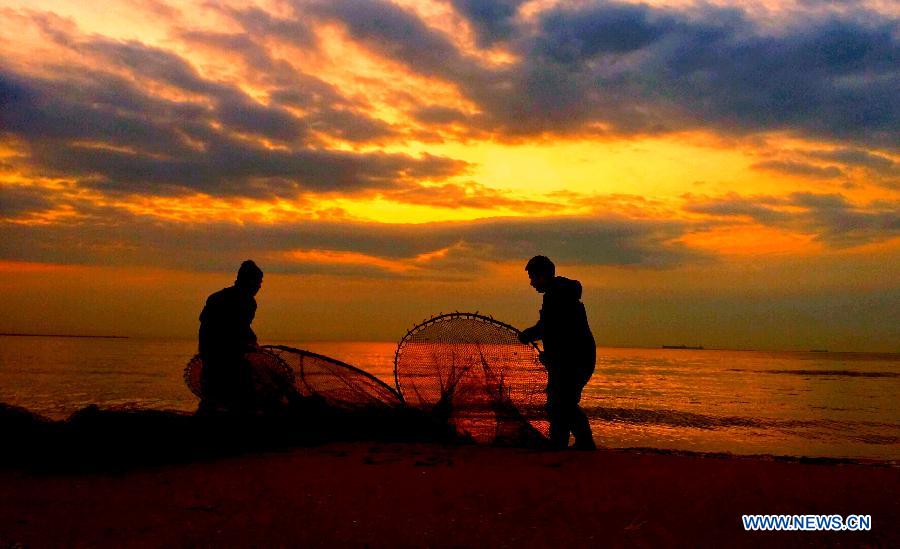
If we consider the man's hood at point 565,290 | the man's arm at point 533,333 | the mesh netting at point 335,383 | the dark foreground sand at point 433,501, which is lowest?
the dark foreground sand at point 433,501

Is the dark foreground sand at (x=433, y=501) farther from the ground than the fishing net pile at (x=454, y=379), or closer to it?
closer to it

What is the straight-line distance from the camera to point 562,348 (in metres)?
7.66

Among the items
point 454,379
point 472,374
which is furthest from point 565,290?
point 454,379

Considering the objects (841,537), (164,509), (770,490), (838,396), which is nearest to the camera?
(841,537)

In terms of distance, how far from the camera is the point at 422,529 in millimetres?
4426

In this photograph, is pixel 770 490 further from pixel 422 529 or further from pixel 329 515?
pixel 329 515

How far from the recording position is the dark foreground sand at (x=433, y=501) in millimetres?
4293

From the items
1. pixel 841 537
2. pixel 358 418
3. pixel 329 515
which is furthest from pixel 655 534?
pixel 358 418

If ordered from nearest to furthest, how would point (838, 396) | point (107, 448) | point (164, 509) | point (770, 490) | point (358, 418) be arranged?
point (164, 509), point (770, 490), point (107, 448), point (358, 418), point (838, 396)

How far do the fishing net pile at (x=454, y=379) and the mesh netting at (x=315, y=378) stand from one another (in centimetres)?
1

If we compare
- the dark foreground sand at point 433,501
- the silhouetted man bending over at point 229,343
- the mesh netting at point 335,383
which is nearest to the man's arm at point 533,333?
the dark foreground sand at point 433,501

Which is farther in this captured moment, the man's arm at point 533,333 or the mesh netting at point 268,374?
the man's arm at point 533,333

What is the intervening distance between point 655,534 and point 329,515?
7.64ft

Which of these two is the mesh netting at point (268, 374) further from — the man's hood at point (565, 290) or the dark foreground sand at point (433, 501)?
the man's hood at point (565, 290)
